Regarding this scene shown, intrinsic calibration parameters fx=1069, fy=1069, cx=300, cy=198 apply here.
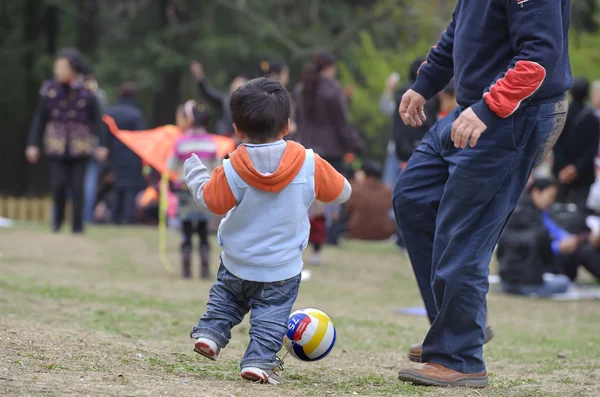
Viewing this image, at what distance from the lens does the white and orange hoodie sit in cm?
453

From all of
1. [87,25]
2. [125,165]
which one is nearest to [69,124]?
[125,165]

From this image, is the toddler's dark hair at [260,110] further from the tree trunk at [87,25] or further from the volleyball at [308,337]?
the tree trunk at [87,25]

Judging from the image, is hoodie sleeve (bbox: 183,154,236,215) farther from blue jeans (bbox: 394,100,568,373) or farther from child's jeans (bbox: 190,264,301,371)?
blue jeans (bbox: 394,100,568,373)

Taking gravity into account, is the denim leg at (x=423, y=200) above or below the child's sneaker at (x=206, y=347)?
above

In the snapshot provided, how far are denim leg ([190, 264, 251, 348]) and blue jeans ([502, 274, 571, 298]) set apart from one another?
631cm

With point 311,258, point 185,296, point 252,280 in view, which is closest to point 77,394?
point 252,280

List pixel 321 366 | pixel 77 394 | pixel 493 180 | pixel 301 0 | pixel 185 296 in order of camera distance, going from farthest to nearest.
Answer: pixel 301 0 → pixel 185 296 → pixel 321 366 → pixel 493 180 → pixel 77 394

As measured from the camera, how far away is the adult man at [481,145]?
13.8 ft

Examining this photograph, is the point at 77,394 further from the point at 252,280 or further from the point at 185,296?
the point at 185,296

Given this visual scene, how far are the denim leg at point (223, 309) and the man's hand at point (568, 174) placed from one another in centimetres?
726

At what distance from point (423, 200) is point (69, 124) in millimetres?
8657

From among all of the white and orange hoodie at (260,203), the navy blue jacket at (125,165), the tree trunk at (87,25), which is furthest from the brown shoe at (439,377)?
the tree trunk at (87,25)

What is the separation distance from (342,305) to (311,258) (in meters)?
2.95

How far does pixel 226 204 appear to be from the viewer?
4.55 m
